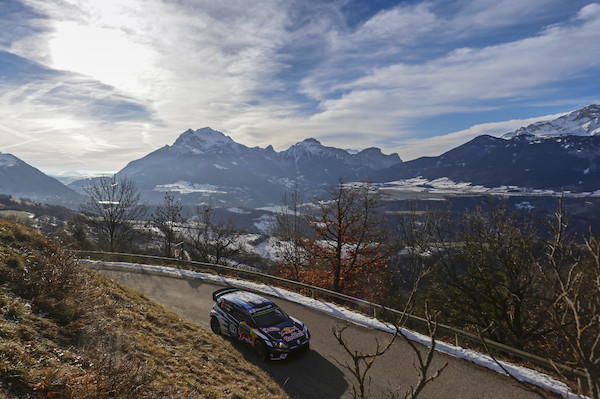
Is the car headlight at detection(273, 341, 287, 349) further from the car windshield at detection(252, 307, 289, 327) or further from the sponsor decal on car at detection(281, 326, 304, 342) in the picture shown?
the car windshield at detection(252, 307, 289, 327)

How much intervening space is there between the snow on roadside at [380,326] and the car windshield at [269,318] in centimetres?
424

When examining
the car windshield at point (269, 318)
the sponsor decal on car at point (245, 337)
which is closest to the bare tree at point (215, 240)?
the sponsor decal on car at point (245, 337)

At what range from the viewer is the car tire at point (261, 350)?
11.7 metres

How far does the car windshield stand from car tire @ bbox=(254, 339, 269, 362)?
68cm

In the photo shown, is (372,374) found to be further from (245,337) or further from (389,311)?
(245,337)

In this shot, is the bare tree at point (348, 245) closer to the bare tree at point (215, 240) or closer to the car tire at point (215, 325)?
the car tire at point (215, 325)

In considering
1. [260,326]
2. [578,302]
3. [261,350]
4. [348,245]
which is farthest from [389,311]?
[348,245]

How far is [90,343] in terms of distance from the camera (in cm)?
811

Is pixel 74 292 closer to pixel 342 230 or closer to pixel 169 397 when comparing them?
pixel 169 397

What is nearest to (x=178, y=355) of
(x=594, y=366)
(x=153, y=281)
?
(x=594, y=366)

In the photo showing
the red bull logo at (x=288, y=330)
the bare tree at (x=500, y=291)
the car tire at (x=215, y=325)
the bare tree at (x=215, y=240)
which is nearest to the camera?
the red bull logo at (x=288, y=330)

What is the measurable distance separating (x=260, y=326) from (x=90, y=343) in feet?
19.0

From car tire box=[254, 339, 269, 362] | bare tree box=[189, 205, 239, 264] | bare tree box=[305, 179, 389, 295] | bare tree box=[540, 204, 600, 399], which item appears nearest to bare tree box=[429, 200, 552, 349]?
bare tree box=[305, 179, 389, 295]

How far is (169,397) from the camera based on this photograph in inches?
280
